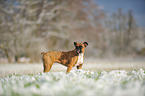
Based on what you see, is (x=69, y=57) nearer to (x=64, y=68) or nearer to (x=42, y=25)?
(x=64, y=68)

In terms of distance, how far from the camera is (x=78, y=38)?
13.4 m

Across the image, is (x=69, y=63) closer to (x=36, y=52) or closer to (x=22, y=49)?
(x=36, y=52)

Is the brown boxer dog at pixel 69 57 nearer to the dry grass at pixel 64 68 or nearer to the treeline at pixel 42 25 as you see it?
the dry grass at pixel 64 68

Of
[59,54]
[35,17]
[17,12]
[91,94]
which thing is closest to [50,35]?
[35,17]

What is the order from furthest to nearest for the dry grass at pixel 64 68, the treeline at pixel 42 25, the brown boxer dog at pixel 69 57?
the treeline at pixel 42 25
the dry grass at pixel 64 68
the brown boxer dog at pixel 69 57

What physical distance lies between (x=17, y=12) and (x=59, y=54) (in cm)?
968

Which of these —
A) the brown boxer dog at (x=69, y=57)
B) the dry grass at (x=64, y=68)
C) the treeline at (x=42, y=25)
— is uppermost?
the treeline at (x=42, y=25)

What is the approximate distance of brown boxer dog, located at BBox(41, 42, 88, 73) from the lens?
11.7ft

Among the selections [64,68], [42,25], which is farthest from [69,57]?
[42,25]

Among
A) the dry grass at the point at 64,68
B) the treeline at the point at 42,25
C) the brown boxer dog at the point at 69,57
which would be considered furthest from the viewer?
the treeline at the point at 42,25

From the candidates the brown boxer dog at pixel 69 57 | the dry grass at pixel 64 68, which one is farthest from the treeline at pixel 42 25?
the brown boxer dog at pixel 69 57

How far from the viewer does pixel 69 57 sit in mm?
3660

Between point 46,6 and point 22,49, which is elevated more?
point 46,6

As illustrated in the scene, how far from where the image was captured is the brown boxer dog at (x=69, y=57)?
3.57 m
